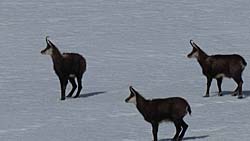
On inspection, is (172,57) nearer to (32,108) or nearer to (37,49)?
(37,49)

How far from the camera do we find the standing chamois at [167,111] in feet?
39.5

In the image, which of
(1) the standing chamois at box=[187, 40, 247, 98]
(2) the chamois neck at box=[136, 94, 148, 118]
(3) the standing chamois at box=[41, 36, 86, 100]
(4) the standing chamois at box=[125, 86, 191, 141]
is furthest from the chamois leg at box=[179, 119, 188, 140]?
(3) the standing chamois at box=[41, 36, 86, 100]

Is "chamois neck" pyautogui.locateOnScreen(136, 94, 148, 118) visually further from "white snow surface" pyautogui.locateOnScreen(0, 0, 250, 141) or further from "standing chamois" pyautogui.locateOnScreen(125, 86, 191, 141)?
"white snow surface" pyautogui.locateOnScreen(0, 0, 250, 141)

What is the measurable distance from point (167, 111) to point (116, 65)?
11.2 m

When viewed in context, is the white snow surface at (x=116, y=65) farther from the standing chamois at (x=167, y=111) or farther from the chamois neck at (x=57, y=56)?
the chamois neck at (x=57, y=56)

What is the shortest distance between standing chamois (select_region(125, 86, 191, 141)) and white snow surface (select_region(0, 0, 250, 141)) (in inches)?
24.0

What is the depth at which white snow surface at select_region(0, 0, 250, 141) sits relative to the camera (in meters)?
13.9

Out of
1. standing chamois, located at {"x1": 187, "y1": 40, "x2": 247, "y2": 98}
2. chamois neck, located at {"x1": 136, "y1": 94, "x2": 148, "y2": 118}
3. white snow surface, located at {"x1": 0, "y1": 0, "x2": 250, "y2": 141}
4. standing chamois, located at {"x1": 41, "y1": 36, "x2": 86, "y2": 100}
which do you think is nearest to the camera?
chamois neck, located at {"x1": 136, "y1": 94, "x2": 148, "y2": 118}

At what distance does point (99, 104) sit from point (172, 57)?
8729 millimetres

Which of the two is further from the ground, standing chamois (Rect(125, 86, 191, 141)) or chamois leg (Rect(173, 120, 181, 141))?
standing chamois (Rect(125, 86, 191, 141))

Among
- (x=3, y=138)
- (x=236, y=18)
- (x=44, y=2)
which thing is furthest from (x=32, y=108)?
(x=44, y=2)

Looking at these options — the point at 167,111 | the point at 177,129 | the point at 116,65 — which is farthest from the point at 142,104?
the point at 116,65

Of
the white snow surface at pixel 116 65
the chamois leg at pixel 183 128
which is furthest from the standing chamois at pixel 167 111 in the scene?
the white snow surface at pixel 116 65

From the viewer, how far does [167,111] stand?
1212 cm
